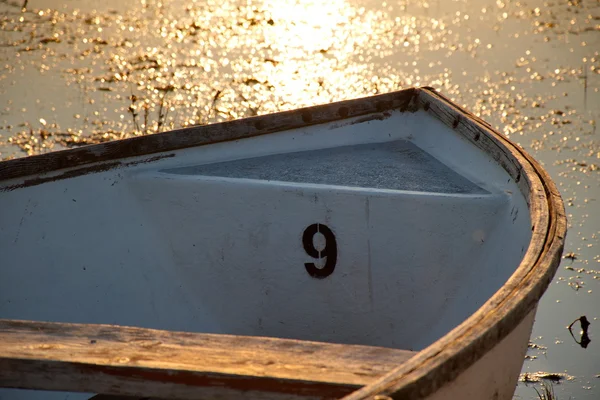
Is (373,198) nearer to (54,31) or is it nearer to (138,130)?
(138,130)

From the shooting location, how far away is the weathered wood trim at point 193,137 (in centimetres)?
318

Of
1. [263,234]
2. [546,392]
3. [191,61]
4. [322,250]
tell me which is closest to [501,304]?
[322,250]

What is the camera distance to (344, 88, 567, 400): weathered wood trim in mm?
1700

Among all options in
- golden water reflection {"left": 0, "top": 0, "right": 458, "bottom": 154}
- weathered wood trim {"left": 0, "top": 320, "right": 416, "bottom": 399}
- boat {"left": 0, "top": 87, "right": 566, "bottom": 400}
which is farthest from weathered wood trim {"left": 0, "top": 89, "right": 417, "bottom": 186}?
golden water reflection {"left": 0, "top": 0, "right": 458, "bottom": 154}

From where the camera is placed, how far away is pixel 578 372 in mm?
3643

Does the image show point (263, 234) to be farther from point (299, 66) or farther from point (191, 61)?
point (191, 61)

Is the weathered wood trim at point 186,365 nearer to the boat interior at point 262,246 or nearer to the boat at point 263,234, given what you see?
the boat at point 263,234

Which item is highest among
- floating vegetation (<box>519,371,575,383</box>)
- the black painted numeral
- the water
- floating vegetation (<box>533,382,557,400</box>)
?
the water

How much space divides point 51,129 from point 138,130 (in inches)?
25.9

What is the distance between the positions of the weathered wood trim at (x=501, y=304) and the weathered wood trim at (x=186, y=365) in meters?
0.18

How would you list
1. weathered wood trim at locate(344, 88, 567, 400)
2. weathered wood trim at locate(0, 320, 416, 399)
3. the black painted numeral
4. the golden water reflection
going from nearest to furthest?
weathered wood trim at locate(344, 88, 567, 400) → weathered wood trim at locate(0, 320, 416, 399) → the black painted numeral → the golden water reflection

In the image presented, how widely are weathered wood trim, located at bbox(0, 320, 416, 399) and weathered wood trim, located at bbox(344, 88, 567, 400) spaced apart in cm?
18

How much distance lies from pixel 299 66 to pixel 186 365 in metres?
5.53

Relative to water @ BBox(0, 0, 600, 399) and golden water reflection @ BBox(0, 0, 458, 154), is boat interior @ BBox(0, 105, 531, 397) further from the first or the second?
golden water reflection @ BBox(0, 0, 458, 154)
